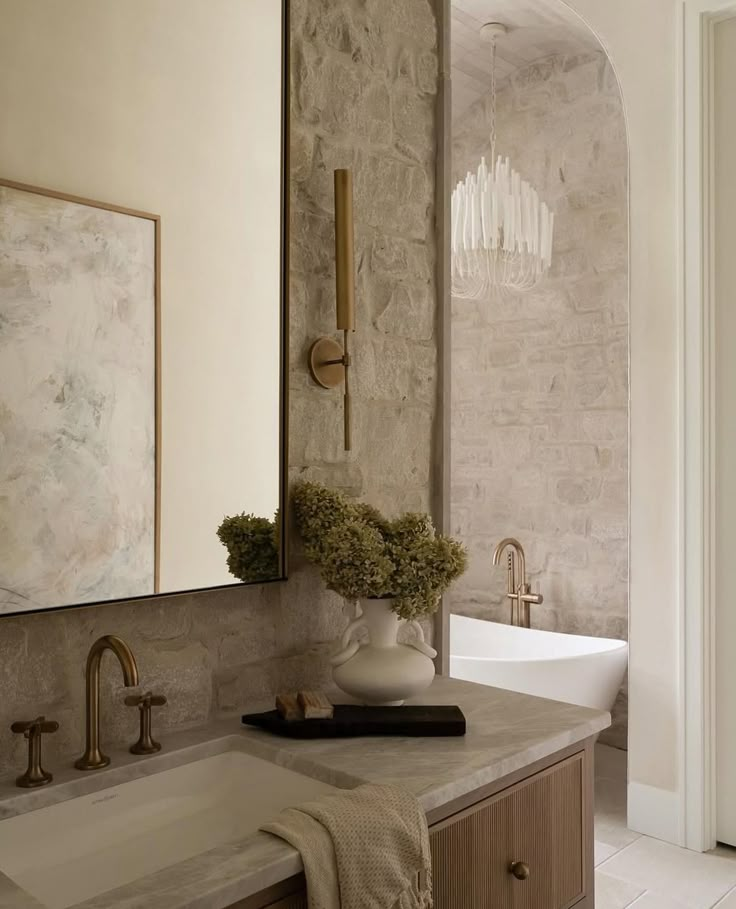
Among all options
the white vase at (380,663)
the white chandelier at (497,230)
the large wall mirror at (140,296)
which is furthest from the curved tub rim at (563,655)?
→ the large wall mirror at (140,296)

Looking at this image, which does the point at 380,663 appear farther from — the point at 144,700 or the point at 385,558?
the point at 144,700

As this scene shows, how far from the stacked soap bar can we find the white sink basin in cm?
10

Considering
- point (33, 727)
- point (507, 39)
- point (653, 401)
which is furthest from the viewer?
A: point (507, 39)

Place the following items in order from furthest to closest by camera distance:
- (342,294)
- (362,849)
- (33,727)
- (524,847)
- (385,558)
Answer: (342,294) < (385,558) < (524,847) < (33,727) < (362,849)

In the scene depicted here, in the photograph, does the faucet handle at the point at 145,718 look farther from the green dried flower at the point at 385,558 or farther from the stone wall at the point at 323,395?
the green dried flower at the point at 385,558

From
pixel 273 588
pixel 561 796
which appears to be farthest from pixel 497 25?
pixel 561 796

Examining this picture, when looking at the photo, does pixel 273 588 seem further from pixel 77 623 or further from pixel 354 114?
pixel 354 114

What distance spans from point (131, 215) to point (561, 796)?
1286 millimetres

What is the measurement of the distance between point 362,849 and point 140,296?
948 mm

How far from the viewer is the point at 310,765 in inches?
52.8

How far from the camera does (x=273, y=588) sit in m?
1.70

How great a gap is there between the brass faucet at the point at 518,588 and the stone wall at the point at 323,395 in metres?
2.12

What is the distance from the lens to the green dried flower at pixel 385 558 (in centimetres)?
157

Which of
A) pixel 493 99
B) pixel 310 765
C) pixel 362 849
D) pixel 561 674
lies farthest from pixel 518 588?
pixel 362 849
